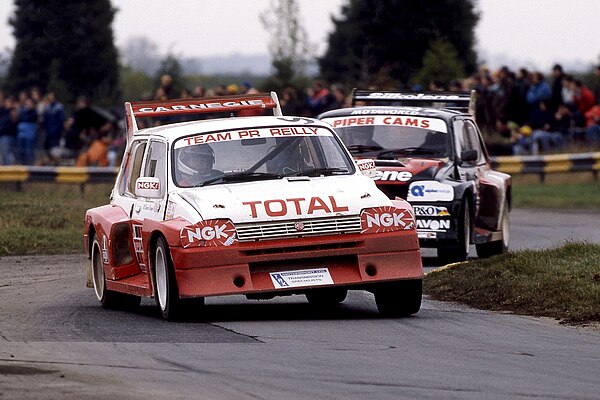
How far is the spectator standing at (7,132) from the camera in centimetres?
3556

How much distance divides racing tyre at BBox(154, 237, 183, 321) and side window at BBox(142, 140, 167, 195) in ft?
2.19

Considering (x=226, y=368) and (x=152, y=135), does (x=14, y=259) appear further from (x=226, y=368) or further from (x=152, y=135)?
(x=226, y=368)

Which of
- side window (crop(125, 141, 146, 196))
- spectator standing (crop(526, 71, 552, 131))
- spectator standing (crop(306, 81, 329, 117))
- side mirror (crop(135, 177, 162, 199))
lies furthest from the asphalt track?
spectator standing (crop(306, 81, 329, 117))

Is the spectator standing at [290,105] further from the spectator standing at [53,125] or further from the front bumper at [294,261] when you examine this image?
the front bumper at [294,261]

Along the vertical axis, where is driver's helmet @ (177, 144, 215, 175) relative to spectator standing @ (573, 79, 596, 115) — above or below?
above

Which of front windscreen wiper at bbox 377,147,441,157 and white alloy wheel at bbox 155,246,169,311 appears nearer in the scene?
white alloy wheel at bbox 155,246,169,311

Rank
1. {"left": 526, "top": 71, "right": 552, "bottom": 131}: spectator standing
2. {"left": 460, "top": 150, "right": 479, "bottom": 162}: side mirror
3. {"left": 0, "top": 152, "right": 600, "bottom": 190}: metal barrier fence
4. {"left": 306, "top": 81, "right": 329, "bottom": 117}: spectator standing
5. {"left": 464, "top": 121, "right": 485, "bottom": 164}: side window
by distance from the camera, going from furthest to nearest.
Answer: {"left": 0, "top": 152, "right": 600, "bottom": 190}: metal barrier fence
{"left": 306, "top": 81, "right": 329, "bottom": 117}: spectator standing
{"left": 526, "top": 71, "right": 552, "bottom": 131}: spectator standing
{"left": 464, "top": 121, "right": 485, "bottom": 164}: side window
{"left": 460, "top": 150, "right": 479, "bottom": 162}: side mirror

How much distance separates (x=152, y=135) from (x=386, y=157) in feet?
16.4

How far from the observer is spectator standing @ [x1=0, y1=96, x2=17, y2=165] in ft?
117

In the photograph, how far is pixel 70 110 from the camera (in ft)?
138

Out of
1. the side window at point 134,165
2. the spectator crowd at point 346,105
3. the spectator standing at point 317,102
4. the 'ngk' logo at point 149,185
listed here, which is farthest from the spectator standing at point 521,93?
the 'ngk' logo at point 149,185

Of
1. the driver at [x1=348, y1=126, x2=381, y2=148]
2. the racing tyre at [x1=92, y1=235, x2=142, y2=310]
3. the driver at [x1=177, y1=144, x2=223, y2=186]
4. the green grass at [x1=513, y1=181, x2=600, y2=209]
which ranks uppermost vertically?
the driver at [x1=177, y1=144, x2=223, y2=186]

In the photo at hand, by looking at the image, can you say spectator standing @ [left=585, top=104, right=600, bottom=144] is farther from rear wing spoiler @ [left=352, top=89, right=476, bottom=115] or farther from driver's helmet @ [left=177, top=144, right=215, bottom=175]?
driver's helmet @ [left=177, top=144, right=215, bottom=175]

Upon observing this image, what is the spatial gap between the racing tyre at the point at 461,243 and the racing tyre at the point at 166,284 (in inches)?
235
